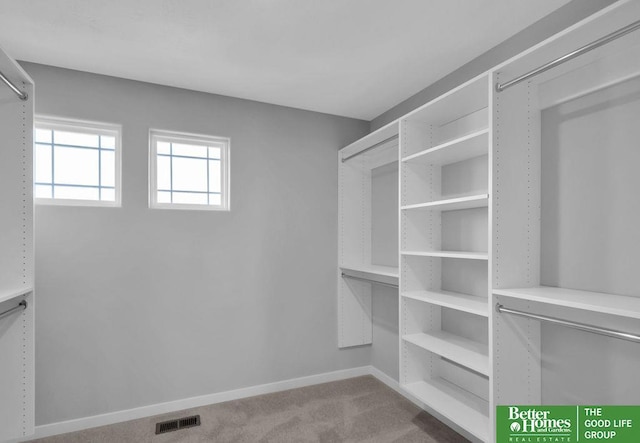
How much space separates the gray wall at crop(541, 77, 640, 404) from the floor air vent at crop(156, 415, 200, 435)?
2.34 meters

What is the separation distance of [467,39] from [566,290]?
156cm

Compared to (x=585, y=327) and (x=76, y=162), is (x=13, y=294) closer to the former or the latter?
(x=76, y=162)

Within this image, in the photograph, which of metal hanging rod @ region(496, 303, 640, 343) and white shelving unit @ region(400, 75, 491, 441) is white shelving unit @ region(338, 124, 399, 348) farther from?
metal hanging rod @ region(496, 303, 640, 343)

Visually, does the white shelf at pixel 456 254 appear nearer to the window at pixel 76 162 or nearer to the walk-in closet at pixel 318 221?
the walk-in closet at pixel 318 221

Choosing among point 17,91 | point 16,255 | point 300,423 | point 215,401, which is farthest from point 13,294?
point 300,423

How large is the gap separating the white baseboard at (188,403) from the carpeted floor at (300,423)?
0.05 m

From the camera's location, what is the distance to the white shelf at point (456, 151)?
1.89m

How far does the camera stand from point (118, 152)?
2.72 m

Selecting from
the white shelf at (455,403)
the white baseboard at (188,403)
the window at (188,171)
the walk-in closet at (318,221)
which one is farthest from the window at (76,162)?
the white shelf at (455,403)

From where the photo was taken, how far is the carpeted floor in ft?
7.91

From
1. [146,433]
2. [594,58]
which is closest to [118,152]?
[146,433]

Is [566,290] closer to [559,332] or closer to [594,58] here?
[559,332]

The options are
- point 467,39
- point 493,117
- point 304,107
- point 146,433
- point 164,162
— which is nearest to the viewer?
point 493,117

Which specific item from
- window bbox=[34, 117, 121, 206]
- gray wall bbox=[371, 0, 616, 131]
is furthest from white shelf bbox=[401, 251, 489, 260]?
window bbox=[34, 117, 121, 206]
